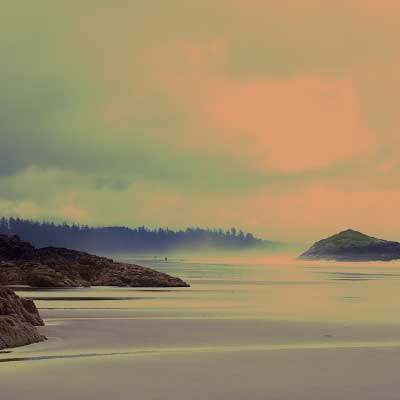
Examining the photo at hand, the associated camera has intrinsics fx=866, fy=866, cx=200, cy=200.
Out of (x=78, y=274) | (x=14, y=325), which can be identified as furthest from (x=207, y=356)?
(x=78, y=274)

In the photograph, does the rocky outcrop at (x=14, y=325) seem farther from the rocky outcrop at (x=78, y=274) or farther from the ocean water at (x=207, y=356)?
the rocky outcrop at (x=78, y=274)

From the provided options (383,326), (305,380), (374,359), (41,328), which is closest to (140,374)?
(305,380)

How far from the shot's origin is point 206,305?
4438 centimetres

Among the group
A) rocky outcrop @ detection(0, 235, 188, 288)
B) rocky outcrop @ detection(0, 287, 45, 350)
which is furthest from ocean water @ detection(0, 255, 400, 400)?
rocky outcrop @ detection(0, 235, 188, 288)

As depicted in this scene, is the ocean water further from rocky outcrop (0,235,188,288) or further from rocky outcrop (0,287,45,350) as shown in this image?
rocky outcrop (0,235,188,288)

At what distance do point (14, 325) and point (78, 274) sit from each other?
1892 inches

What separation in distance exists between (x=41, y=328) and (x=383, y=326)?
12.2m

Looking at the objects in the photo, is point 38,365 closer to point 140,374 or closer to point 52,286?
point 140,374

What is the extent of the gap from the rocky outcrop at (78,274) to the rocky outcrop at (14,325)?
40.6 metres

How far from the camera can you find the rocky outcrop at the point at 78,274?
214 feet

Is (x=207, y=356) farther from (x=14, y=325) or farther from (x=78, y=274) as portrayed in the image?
(x=78, y=274)

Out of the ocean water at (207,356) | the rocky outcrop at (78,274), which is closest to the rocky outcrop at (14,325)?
the ocean water at (207,356)

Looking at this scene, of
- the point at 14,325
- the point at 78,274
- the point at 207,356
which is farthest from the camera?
the point at 78,274

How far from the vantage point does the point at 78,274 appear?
7019 cm
